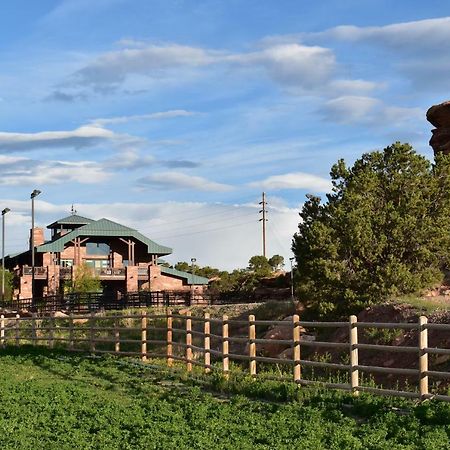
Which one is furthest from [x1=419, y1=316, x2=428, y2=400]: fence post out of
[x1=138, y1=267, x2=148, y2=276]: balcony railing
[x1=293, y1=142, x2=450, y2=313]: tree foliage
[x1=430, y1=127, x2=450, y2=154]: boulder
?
[x1=138, y1=267, x2=148, y2=276]: balcony railing

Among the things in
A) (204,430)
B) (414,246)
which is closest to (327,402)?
(204,430)

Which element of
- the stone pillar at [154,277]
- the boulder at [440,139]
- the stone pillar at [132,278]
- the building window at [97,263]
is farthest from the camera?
the building window at [97,263]

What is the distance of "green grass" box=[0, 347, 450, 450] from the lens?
1056 cm

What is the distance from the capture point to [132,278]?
77688mm

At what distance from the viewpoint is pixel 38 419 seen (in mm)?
12617

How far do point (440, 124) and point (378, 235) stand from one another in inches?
848

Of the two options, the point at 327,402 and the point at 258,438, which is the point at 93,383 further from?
the point at 258,438

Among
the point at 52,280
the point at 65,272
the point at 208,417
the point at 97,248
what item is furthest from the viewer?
the point at 97,248

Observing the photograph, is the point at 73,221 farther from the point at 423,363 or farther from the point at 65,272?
the point at 423,363

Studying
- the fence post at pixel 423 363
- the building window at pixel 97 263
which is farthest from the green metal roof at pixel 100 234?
the fence post at pixel 423 363

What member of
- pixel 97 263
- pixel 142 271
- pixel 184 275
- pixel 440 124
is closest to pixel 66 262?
pixel 97 263

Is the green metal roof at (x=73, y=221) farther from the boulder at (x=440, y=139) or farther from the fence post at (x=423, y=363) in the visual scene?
the fence post at (x=423, y=363)

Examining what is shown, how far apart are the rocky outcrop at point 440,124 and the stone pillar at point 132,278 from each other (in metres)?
36.0

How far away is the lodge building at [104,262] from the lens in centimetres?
7731
